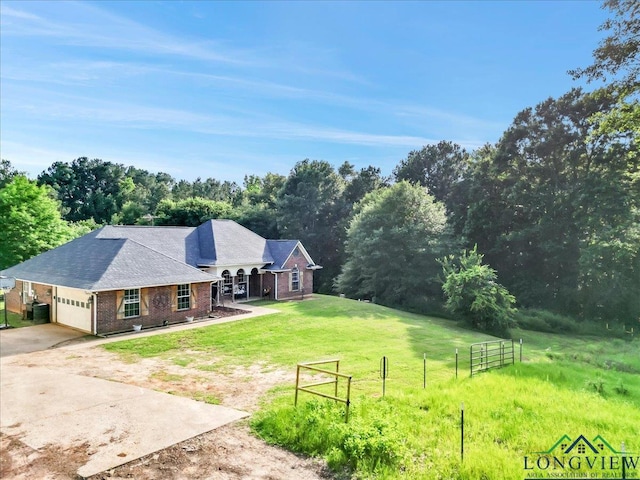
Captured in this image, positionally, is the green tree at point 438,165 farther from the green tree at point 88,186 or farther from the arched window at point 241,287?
the green tree at point 88,186

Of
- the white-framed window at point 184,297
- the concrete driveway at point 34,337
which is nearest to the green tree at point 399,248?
the white-framed window at point 184,297

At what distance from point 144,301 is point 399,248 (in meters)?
21.3

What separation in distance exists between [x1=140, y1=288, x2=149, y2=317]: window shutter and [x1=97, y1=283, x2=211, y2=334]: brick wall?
112mm

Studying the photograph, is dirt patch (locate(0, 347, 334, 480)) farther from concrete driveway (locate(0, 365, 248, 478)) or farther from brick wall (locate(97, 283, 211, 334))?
brick wall (locate(97, 283, 211, 334))

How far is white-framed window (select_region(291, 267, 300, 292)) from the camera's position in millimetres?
31281

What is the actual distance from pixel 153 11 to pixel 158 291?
12.7m

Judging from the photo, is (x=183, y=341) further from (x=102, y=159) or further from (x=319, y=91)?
(x=102, y=159)

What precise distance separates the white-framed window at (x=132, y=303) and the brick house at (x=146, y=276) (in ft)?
0.15

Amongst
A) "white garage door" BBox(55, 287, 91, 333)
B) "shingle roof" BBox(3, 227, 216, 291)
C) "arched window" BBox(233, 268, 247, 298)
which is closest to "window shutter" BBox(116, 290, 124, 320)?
"shingle roof" BBox(3, 227, 216, 291)

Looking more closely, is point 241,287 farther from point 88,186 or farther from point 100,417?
point 88,186

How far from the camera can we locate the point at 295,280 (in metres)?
31.6

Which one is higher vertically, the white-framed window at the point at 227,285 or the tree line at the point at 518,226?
the tree line at the point at 518,226

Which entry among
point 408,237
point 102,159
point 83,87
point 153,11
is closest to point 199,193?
point 102,159

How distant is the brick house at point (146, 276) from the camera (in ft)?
62.4
